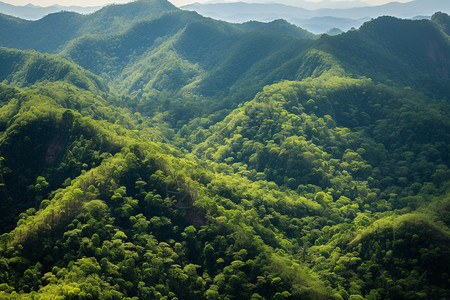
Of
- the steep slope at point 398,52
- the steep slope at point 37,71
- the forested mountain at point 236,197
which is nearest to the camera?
the forested mountain at point 236,197

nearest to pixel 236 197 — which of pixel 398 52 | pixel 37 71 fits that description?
pixel 37 71

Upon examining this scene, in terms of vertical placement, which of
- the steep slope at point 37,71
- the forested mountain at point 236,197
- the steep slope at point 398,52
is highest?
the steep slope at point 398,52

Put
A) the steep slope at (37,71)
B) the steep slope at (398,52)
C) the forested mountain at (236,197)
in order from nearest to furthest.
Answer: the forested mountain at (236,197) → the steep slope at (37,71) → the steep slope at (398,52)

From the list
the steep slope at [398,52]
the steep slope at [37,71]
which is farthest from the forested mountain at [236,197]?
the steep slope at [398,52]

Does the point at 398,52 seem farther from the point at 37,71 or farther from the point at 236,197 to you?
the point at 37,71

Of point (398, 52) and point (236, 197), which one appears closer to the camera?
point (236, 197)

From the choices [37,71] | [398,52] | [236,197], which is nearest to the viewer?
[236,197]

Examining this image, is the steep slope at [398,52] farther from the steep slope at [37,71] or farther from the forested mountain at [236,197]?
the steep slope at [37,71]

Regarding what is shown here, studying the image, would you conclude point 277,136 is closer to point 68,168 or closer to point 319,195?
point 319,195
